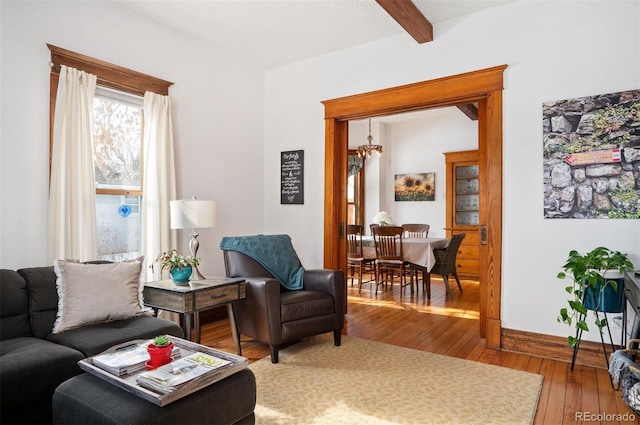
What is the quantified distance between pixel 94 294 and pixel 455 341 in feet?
9.79

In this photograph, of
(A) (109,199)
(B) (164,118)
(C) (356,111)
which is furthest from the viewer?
(C) (356,111)

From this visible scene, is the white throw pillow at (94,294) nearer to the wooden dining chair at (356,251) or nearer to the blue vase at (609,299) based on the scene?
the blue vase at (609,299)

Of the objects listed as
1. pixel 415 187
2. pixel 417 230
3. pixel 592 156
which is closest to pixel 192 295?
pixel 592 156

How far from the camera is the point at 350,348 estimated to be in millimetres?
3395

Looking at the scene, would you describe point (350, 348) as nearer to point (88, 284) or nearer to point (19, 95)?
point (88, 284)

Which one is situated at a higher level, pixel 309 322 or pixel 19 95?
pixel 19 95

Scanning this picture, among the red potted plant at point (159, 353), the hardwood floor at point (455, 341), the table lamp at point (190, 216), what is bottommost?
the hardwood floor at point (455, 341)

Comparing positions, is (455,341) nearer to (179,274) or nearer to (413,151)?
(179,274)

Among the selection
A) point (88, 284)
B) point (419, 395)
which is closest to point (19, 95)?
point (88, 284)

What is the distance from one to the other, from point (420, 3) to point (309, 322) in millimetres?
2882

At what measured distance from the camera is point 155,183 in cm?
361

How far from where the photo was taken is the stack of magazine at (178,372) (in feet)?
5.28

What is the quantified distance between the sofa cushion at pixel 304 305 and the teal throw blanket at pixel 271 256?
0.63 ft

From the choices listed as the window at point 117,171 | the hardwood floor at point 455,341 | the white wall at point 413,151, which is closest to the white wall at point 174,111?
the window at point 117,171
